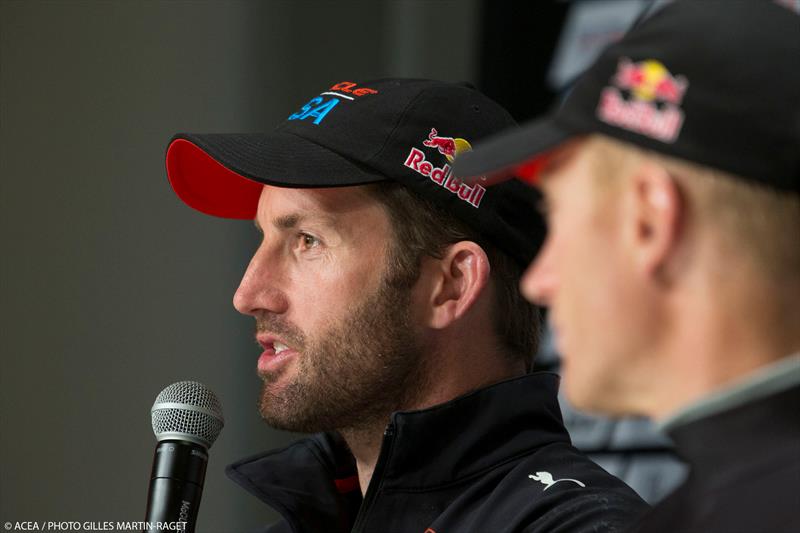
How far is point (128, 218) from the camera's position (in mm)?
2672

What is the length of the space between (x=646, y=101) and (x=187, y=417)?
701mm

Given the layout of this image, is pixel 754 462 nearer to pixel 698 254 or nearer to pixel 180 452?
pixel 698 254

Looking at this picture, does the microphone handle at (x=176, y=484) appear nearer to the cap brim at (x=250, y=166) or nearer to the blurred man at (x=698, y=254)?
the cap brim at (x=250, y=166)

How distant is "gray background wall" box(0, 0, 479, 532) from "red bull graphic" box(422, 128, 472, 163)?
1.33 meters

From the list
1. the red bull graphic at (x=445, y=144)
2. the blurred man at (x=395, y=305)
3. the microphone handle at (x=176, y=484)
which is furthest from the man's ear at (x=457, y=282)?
the microphone handle at (x=176, y=484)

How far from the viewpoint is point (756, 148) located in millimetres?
712

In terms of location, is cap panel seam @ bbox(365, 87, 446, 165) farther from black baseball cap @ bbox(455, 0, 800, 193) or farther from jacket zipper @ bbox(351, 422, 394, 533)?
black baseball cap @ bbox(455, 0, 800, 193)

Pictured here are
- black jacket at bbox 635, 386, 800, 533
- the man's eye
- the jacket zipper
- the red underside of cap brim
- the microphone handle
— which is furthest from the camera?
the red underside of cap brim

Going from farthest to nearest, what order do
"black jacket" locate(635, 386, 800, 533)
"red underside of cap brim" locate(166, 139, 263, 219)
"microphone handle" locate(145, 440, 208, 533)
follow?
"red underside of cap brim" locate(166, 139, 263, 219) < "microphone handle" locate(145, 440, 208, 533) < "black jacket" locate(635, 386, 800, 533)

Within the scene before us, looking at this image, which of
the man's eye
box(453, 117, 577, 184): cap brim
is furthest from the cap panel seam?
box(453, 117, 577, 184): cap brim

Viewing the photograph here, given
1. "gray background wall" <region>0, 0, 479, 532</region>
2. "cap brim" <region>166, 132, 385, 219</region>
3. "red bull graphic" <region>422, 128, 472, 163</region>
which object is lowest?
"gray background wall" <region>0, 0, 479, 532</region>

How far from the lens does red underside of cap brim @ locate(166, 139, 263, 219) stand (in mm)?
1570

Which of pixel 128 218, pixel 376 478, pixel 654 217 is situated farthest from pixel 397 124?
pixel 128 218

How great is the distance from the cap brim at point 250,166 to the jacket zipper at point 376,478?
0.95 feet
